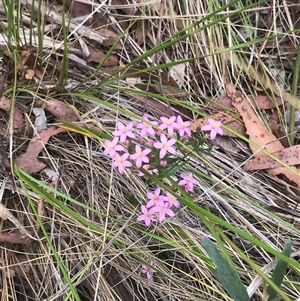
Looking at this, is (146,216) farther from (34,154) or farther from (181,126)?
(34,154)

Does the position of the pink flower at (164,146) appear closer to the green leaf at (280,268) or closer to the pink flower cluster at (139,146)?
the pink flower cluster at (139,146)

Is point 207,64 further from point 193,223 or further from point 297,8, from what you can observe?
point 193,223

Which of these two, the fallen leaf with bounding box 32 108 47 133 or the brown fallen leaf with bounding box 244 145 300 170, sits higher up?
the fallen leaf with bounding box 32 108 47 133

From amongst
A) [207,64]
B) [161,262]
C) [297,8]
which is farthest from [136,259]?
[297,8]

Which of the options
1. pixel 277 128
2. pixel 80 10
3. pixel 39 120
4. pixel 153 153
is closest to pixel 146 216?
Result: pixel 153 153

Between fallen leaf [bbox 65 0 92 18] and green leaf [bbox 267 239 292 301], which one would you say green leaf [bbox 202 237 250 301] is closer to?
green leaf [bbox 267 239 292 301]

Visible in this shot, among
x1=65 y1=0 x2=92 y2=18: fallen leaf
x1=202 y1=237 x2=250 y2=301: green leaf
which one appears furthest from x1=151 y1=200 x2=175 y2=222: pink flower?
x1=65 y1=0 x2=92 y2=18: fallen leaf
